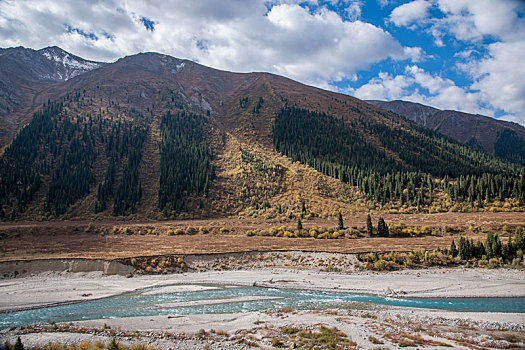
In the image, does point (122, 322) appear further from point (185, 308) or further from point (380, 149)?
point (380, 149)

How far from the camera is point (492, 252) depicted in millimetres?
38656

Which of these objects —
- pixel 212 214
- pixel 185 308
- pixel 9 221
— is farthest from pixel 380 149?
pixel 9 221

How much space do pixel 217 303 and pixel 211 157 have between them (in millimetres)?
83759

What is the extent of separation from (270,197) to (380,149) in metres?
73.5

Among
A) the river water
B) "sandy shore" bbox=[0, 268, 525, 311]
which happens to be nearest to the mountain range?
"sandy shore" bbox=[0, 268, 525, 311]

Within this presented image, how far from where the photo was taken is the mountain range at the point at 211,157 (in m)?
75.8

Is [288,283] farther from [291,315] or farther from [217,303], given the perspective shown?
[291,315]

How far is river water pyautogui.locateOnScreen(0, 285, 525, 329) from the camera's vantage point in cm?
2481

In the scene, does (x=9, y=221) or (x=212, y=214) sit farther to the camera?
(x=212, y=214)

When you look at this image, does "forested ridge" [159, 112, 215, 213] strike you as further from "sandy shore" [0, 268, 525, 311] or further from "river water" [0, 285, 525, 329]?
"river water" [0, 285, 525, 329]

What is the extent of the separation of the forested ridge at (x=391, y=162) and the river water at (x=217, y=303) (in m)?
49.3

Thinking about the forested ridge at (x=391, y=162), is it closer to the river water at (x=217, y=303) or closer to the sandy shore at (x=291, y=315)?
the sandy shore at (x=291, y=315)

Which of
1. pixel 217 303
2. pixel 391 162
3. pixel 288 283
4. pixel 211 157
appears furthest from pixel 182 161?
pixel 391 162

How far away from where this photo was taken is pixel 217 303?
90.4 ft
